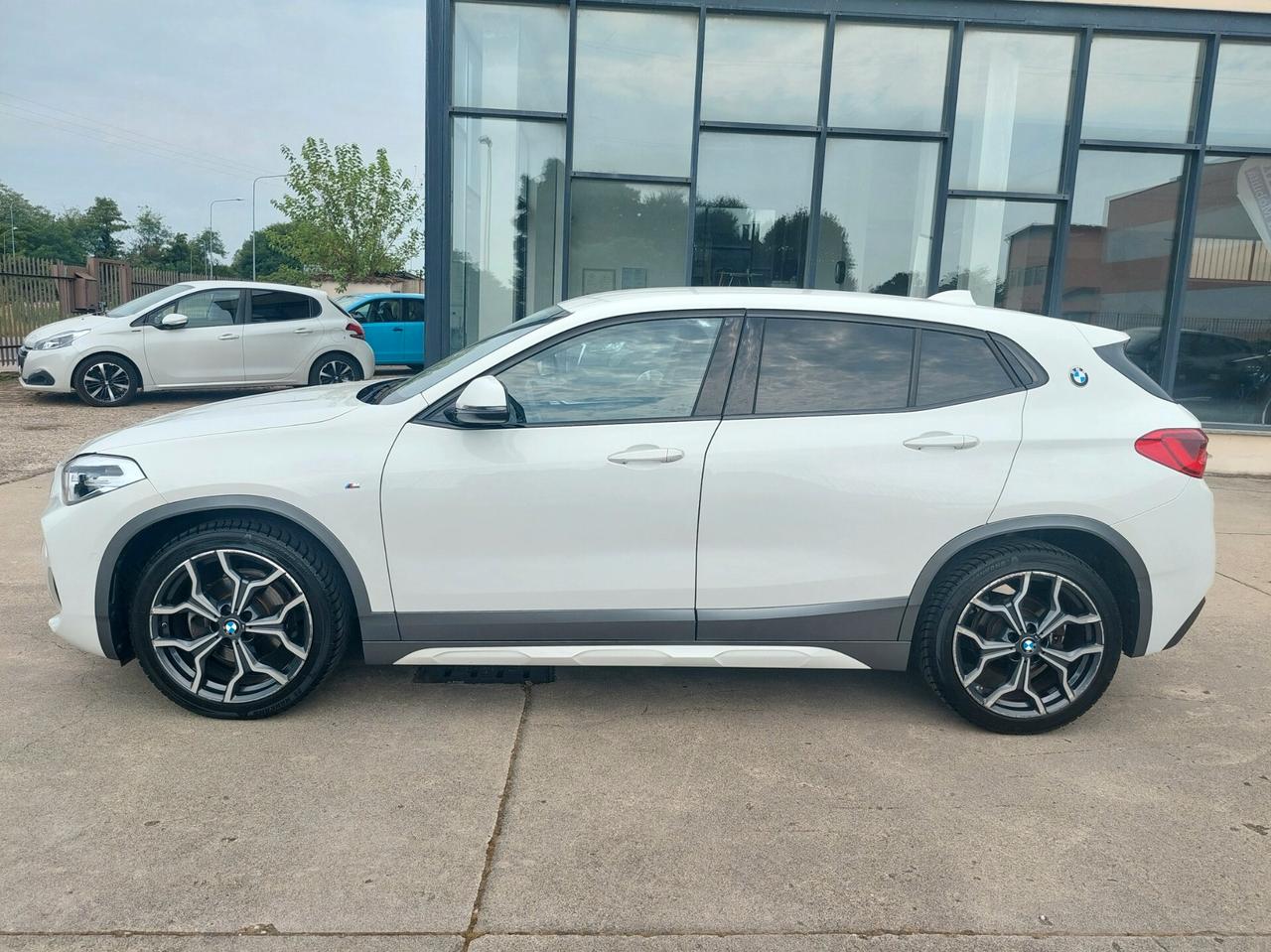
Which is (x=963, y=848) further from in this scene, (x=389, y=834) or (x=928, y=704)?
(x=389, y=834)

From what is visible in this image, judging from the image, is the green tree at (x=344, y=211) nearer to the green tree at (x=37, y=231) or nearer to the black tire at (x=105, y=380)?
the black tire at (x=105, y=380)

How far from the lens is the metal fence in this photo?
49.5 ft

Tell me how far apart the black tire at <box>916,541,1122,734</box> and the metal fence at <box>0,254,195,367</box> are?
13209mm

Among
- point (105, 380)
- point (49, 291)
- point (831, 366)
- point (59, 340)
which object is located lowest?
point (105, 380)

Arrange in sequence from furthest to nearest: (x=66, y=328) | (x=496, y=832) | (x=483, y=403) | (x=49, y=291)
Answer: (x=49, y=291) → (x=66, y=328) → (x=483, y=403) → (x=496, y=832)

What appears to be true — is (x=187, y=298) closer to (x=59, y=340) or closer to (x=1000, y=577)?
(x=59, y=340)

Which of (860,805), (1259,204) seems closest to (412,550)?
(860,805)

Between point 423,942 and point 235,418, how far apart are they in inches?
83.8

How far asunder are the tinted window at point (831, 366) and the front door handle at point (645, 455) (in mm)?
380

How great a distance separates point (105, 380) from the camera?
39.3 feet

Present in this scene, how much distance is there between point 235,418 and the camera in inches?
144

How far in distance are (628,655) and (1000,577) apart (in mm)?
1431

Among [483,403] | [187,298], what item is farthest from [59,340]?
[483,403]

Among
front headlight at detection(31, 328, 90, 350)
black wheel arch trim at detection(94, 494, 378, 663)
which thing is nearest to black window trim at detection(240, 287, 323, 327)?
front headlight at detection(31, 328, 90, 350)
